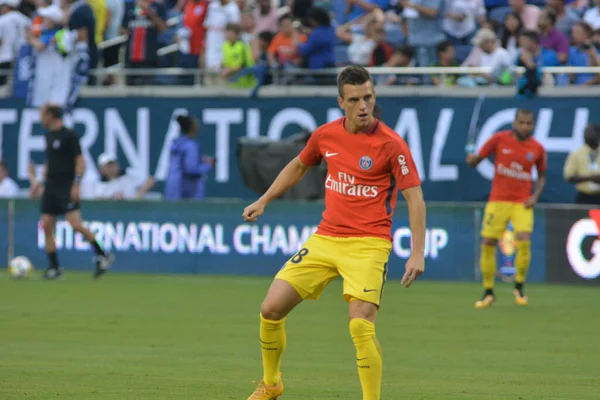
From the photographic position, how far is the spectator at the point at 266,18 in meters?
23.4

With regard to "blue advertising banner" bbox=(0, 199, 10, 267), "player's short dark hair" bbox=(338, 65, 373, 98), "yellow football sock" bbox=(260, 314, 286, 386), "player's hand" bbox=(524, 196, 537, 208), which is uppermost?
"player's short dark hair" bbox=(338, 65, 373, 98)

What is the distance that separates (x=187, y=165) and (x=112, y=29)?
4687mm

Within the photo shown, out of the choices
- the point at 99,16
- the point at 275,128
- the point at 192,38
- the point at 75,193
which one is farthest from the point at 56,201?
the point at 99,16

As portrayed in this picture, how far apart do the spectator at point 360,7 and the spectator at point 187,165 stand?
4078 mm

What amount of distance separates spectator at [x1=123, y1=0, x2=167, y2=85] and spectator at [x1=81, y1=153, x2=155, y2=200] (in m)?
1.90

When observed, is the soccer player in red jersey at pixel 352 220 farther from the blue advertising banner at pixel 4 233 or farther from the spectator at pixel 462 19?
the blue advertising banner at pixel 4 233

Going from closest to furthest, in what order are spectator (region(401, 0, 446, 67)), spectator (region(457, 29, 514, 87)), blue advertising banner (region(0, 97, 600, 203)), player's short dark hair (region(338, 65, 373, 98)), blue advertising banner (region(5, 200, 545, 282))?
1. player's short dark hair (region(338, 65, 373, 98))
2. blue advertising banner (region(5, 200, 545, 282))
3. blue advertising banner (region(0, 97, 600, 203))
4. spectator (region(457, 29, 514, 87))
5. spectator (region(401, 0, 446, 67))

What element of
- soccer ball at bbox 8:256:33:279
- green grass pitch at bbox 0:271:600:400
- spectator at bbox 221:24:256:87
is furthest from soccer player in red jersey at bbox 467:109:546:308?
soccer ball at bbox 8:256:33:279

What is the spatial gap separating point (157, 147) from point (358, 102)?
15.7 m

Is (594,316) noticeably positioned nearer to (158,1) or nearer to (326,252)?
(326,252)

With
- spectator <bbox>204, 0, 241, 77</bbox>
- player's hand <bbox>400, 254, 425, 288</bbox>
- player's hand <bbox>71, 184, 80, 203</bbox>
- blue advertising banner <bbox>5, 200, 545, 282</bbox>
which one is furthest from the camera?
spectator <bbox>204, 0, 241, 77</bbox>

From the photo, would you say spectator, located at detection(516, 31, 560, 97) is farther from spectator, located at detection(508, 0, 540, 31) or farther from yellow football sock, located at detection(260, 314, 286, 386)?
yellow football sock, located at detection(260, 314, 286, 386)

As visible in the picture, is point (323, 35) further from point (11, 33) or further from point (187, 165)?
point (11, 33)

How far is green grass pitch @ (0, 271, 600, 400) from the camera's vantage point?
29.6 ft
